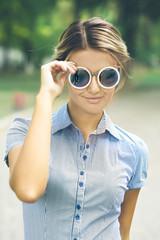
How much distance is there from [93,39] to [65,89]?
72.0ft

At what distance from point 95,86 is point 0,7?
3513 cm

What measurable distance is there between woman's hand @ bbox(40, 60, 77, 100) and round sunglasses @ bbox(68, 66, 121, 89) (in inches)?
1.4

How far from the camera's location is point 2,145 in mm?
9258

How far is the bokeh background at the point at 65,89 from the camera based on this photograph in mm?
5618

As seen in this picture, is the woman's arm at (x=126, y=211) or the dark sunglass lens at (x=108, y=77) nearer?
the dark sunglass lens at (x=108, y=77)

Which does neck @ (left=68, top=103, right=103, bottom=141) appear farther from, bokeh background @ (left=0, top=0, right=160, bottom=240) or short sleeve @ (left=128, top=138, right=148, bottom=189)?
bokeh background @ (left=0, top=0, right=160, bottom=240)

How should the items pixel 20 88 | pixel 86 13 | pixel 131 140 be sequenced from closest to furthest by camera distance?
pixel 131 140, pixel 20 88, pixel 86 13

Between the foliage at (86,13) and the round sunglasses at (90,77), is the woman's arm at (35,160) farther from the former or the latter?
the foliage at (86,13)

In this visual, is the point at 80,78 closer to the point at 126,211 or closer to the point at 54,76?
the point at 54,76

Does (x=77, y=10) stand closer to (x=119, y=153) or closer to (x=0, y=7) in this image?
(x=0, y=7)

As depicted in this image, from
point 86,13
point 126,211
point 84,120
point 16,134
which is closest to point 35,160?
point 16,134

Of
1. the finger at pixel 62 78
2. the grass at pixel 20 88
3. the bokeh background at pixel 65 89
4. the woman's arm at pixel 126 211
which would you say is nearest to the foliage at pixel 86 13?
the bokeh background at pixel 65 89

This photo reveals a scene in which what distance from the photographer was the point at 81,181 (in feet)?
6.82

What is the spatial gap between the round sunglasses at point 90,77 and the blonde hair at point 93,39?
0.33 ft
